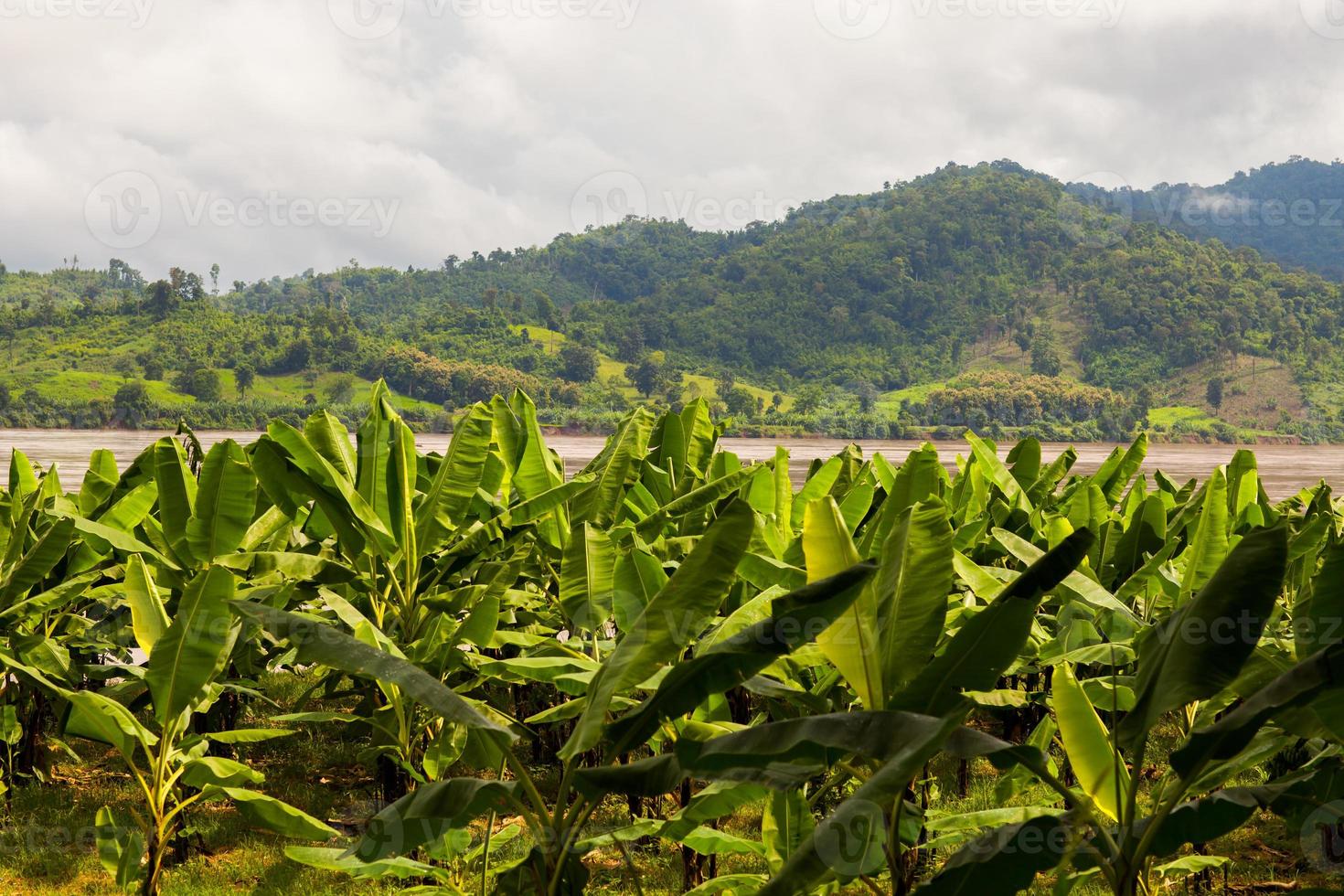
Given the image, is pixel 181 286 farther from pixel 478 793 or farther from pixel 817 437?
pixel 478 793

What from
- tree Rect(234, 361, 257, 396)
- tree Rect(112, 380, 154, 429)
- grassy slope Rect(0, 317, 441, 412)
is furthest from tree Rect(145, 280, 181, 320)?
tree Rect(112, 380, 154, 429)

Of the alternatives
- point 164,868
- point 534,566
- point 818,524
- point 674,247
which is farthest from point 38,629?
point 674,247

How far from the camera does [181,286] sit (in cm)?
7275

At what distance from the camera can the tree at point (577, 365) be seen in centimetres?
7725

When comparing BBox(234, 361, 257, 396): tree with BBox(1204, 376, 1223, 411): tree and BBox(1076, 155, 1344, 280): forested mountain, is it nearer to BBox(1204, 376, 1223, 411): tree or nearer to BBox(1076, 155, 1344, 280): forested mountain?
BBox(1204, 376, 1223, 411): tree

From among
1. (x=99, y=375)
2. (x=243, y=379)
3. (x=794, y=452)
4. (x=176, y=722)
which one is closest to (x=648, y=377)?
(x=243, y=379)

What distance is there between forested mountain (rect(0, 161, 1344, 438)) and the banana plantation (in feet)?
178

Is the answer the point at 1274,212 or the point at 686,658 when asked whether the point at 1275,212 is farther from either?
the point at 686,658

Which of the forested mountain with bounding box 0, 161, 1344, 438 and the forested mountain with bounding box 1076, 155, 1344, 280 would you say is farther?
the forested mountain with bounding box 1076, 155, 1344, 280

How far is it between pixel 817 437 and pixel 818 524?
62.0 metres

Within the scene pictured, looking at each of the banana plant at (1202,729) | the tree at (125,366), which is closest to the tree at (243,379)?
the tree at (125,366)

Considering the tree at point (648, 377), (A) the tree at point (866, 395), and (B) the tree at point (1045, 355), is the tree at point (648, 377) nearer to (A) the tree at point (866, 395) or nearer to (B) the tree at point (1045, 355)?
(A) the tree at point (866, 395)

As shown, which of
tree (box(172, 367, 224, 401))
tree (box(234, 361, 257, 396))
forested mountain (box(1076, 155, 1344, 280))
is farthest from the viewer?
forested mountain (box(1076, 155, 1344, 280))

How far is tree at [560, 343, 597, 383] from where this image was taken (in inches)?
3041
